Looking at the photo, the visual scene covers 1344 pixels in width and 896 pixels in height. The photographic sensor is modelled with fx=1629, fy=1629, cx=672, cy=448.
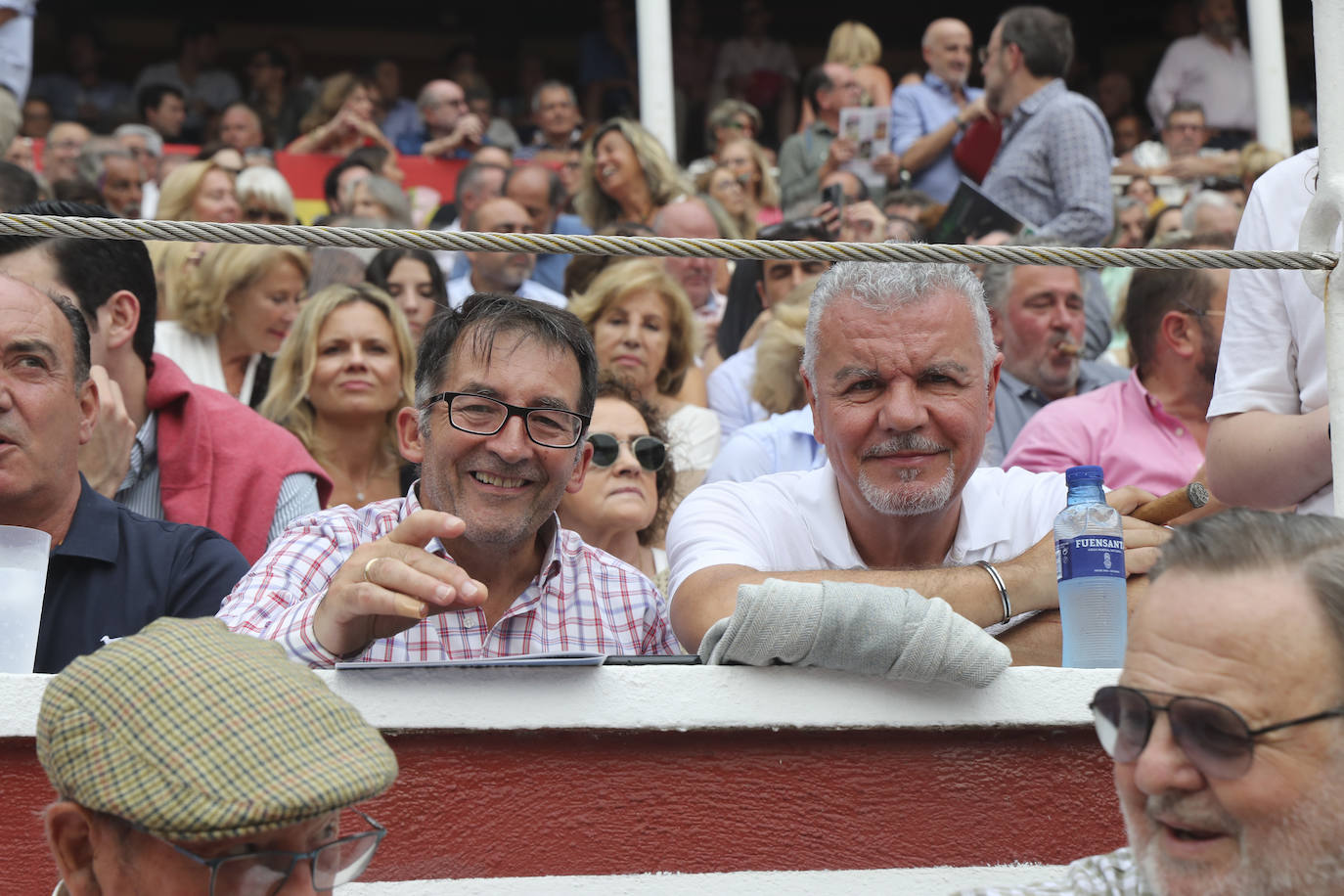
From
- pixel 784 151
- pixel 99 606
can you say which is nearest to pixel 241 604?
pixel 99 606

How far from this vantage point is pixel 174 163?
8.64 m

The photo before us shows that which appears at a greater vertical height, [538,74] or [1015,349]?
[538,74]

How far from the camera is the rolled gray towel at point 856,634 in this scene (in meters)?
2.14

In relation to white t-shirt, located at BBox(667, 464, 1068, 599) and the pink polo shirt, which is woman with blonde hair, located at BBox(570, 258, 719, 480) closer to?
the pink polo shirt

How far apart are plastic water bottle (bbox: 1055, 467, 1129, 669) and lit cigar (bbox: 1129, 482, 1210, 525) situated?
220 millimetres

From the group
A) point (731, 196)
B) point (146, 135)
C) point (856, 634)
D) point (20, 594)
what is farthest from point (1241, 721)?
point (146, 135)

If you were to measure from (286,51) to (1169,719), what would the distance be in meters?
11.5

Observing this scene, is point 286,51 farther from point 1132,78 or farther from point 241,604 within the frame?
point 241,604

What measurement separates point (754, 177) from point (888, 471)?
17.4ft

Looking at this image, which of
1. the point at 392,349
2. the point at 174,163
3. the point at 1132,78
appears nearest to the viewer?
the point at 392,349

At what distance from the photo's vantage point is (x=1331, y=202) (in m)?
2.34

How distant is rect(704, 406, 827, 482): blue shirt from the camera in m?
4.10

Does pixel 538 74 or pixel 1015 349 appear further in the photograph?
pixel 538 74

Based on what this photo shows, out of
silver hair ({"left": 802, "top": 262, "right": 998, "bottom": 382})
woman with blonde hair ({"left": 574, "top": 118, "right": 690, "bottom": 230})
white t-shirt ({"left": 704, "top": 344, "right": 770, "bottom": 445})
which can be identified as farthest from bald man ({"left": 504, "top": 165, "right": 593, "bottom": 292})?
silver hair ({"left": 802, "top": 262, "right": 998, "bottom": 382})
